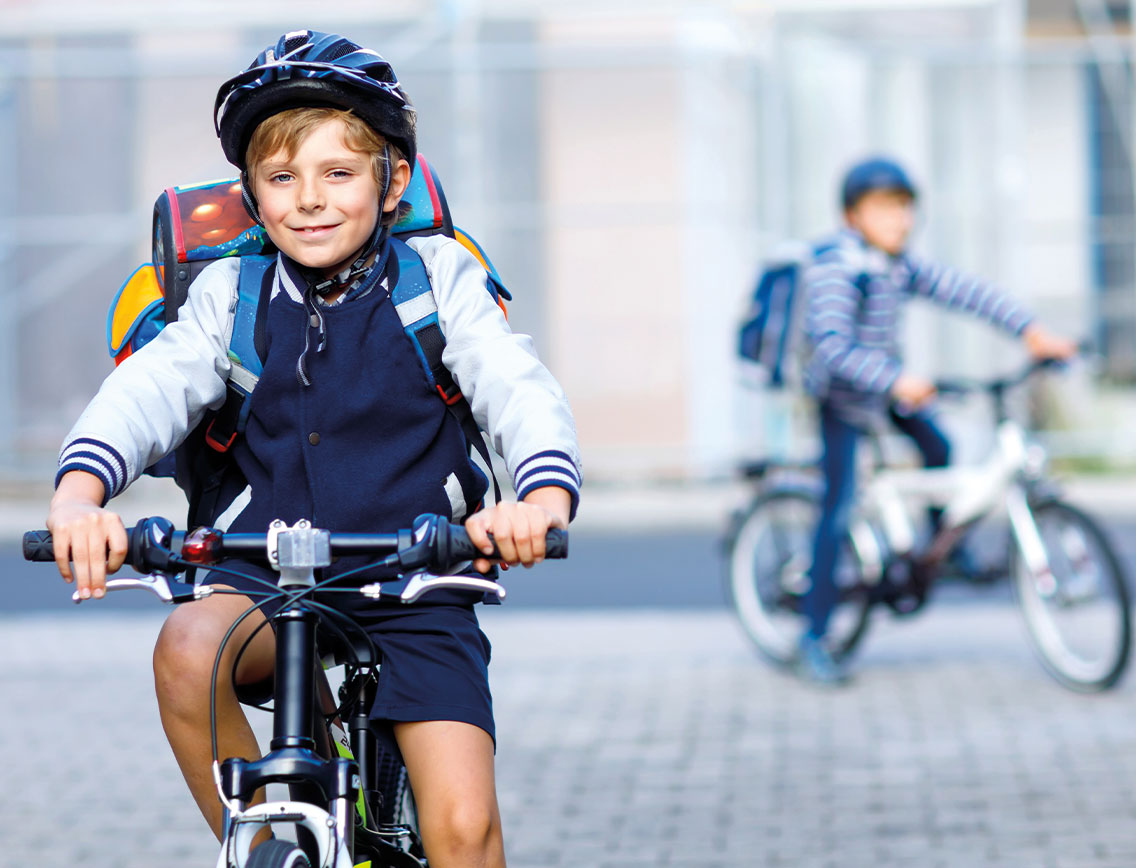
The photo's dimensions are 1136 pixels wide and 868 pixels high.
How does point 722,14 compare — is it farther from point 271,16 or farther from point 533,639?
point 533,639

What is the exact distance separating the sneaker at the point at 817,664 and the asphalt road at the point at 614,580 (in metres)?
2.32

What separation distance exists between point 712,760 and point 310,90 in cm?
339

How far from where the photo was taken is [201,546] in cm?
248

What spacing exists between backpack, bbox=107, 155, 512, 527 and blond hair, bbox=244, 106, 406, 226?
0.65ft

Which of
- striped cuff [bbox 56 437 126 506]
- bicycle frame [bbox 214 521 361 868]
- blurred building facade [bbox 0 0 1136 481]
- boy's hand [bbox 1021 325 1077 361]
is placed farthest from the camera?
blurred building facade [bbox 0 0 1136 481]

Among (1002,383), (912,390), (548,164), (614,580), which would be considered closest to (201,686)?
(912,390)

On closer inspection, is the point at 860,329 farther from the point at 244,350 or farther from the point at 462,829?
the point at 462,829

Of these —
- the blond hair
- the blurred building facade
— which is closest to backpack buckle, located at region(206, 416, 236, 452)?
the blond hair

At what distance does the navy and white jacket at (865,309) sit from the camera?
6555mm

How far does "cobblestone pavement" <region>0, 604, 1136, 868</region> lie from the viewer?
15.4 ft

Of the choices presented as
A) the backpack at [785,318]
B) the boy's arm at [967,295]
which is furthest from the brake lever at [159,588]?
the boy's arm at [967,295]

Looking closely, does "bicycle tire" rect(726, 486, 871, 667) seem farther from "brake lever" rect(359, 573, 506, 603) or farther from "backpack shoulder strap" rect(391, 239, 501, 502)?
"brake lever" rect(359, 573, 506, 603)

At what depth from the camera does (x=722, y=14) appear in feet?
54.2

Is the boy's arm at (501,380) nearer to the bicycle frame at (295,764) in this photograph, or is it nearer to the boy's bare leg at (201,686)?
the bicycle frame at (295,764)
